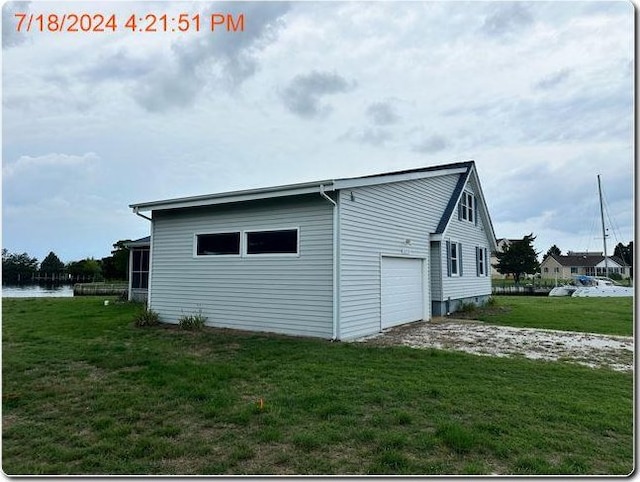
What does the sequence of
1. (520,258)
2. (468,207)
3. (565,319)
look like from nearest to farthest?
(565,319) → (468,207) → (520,258)

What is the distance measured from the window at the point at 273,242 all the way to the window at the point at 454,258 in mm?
6534

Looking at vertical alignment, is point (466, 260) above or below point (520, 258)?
below

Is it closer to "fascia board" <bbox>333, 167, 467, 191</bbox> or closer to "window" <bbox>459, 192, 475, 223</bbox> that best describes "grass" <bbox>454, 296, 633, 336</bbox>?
"window" <bbox>459, 192, 475, 223</bbox>

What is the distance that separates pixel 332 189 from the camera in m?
8.36

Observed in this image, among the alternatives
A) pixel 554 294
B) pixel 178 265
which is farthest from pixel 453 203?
pixel 554 294

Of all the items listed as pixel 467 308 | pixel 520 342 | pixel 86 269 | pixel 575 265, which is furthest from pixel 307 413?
pixel 575 265

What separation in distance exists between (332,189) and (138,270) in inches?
532

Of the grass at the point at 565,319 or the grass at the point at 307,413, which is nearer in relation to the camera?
the grass at the point at 307,413

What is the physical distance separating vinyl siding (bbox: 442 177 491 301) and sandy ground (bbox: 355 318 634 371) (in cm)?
282

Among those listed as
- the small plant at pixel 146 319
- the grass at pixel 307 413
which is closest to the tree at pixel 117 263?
the small plant at pixel 146 319

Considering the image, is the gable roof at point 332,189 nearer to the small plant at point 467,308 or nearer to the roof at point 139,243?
the small plant at point 467,308

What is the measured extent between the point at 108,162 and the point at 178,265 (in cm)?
331

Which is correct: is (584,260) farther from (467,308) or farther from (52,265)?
(52,265)

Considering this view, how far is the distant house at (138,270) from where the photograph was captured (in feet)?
59.4
